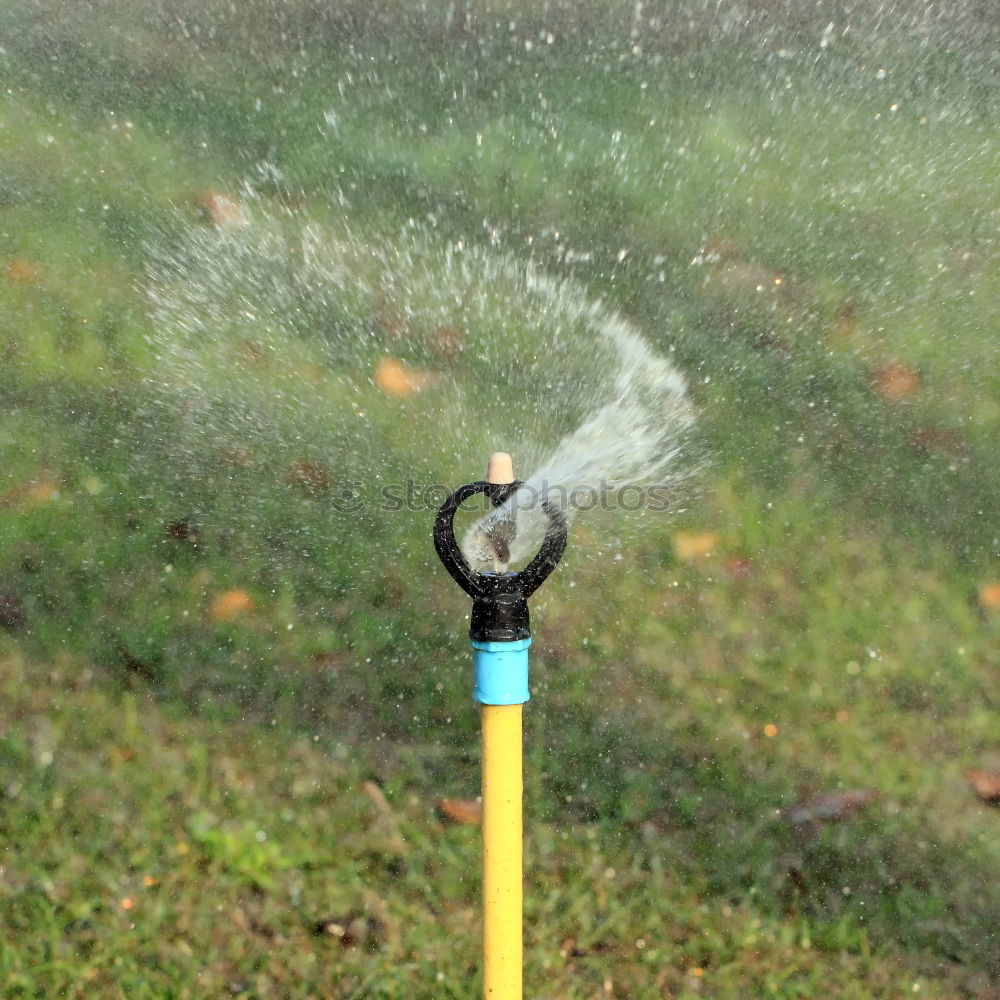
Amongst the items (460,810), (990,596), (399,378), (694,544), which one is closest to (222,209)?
(399,378)

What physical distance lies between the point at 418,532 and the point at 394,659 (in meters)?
0.38

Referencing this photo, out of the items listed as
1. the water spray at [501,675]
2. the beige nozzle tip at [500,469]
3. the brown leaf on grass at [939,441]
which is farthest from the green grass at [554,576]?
the beige nozzle tip at [500,469]

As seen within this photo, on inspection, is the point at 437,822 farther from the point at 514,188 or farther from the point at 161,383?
the point at 514,188

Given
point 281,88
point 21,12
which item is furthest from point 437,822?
point 21,12

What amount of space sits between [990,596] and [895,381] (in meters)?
0.67

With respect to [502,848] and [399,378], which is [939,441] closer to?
[399,378]

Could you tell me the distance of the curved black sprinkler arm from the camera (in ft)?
5.65

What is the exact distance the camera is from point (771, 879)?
8.49 feet

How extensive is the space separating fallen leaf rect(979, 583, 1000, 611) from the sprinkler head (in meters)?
1.73

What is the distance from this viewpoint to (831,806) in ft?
8.91

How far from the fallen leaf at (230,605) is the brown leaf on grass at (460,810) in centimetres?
73

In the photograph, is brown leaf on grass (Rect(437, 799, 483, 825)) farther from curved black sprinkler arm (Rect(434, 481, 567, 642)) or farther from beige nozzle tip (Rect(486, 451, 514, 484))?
beige nozzle tip (Rect(486, 451, 514, 484))

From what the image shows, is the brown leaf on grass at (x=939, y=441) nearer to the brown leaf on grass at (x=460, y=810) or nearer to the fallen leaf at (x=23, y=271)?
the brown leaf on grass at (x=460, y=810)

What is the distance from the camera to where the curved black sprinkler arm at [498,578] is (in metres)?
1.72
